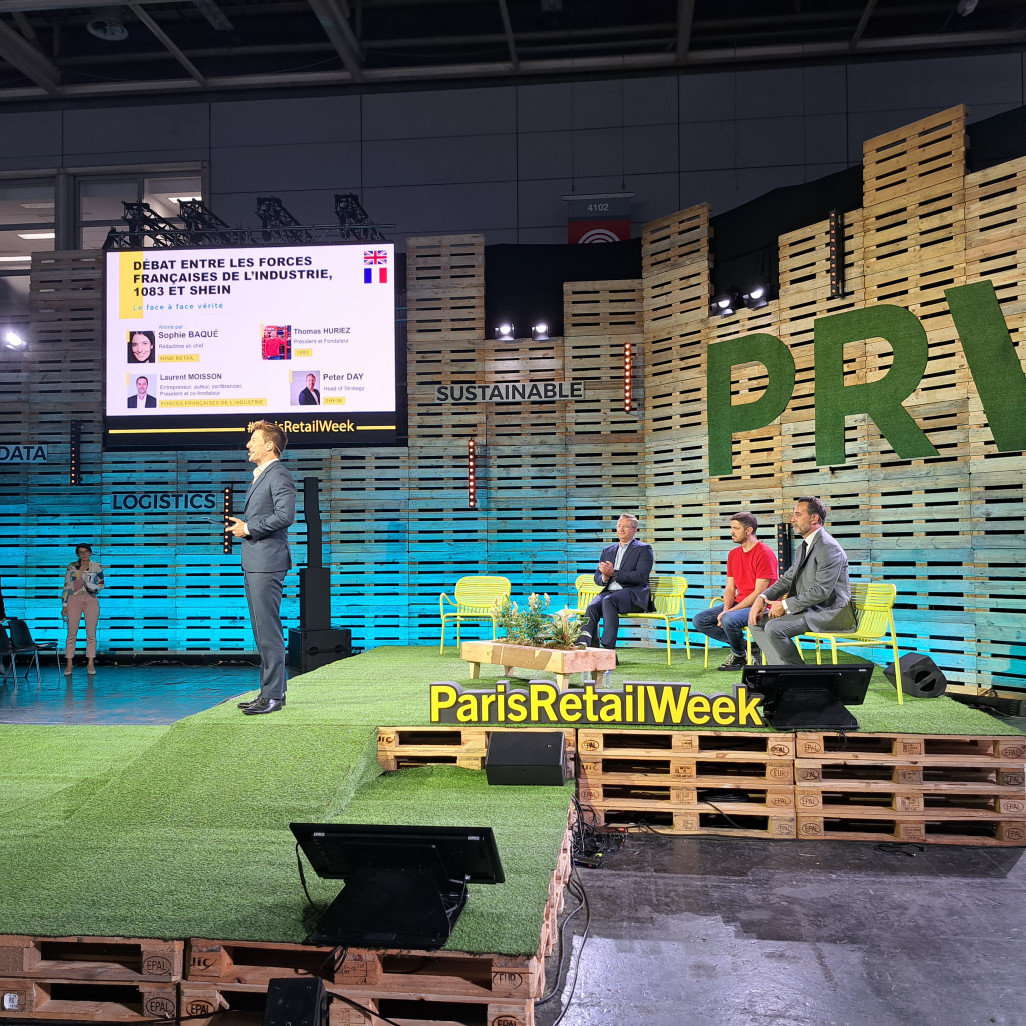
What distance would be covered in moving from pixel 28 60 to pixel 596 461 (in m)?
9.33

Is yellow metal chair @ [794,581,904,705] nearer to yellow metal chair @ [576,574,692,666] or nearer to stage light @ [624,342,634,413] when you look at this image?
yellow metal chair @ [576,574,692,666]

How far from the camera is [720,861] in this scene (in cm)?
415

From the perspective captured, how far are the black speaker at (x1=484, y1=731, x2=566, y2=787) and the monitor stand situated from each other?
118 cm

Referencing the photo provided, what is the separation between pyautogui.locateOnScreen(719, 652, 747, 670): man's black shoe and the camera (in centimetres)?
682

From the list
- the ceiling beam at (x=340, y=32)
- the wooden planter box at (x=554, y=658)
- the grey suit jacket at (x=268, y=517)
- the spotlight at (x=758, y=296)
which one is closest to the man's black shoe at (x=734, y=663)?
the wooden planter box at (x=554, y=658)

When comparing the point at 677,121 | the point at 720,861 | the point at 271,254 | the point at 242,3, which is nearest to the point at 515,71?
the point at 677,121

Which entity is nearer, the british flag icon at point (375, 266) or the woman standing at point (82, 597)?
the british flag icon at point (375, 266)

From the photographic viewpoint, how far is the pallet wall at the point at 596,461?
7609 mm

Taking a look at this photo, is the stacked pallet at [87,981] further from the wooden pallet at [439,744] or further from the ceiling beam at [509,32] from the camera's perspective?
the ceiling beam at [509,32]

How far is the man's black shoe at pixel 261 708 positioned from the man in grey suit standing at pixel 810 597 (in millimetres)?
3109

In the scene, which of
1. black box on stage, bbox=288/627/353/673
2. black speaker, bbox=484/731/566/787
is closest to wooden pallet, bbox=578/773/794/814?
black speaker, bbox=484/731/566/787

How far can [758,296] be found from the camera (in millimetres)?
8914

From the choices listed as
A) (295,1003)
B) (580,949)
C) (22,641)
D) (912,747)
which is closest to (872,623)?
(912,747)

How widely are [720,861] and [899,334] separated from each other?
5604 millimetres
